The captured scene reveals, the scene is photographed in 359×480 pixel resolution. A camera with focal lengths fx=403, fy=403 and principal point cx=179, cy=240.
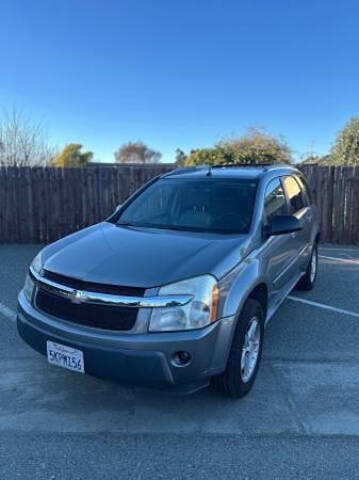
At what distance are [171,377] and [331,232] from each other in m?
7.85

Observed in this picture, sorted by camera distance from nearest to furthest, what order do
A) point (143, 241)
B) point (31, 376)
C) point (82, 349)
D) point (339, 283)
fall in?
1. point (82, 349)
2. point (143, 241)
3. point (31, 376)
4. point (339, 283)

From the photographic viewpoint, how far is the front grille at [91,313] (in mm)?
2584

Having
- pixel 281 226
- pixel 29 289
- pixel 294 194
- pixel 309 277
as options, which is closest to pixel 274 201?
pixel 281 226

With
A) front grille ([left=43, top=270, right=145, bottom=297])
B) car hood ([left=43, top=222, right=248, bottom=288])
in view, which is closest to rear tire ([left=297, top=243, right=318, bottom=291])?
car hood ([left=43, top=222, right=248, bottom=288])

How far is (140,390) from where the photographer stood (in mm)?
3281

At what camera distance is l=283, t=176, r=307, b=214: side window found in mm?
4719

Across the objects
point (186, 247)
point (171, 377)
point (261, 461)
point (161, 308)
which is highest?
point (186, 247)

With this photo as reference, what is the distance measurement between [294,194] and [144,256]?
9.03 ft

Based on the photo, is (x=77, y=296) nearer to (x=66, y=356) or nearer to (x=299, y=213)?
(x=66, y=356)

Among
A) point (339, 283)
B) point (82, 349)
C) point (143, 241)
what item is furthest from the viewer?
point (339, 283)

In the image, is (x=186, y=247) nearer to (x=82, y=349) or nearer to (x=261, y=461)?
(x=82, y=349)

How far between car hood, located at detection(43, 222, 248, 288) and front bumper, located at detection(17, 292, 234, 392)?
344mm

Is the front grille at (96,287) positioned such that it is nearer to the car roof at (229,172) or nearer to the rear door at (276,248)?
the rear door at (276,248)

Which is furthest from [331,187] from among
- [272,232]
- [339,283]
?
[272,232]
